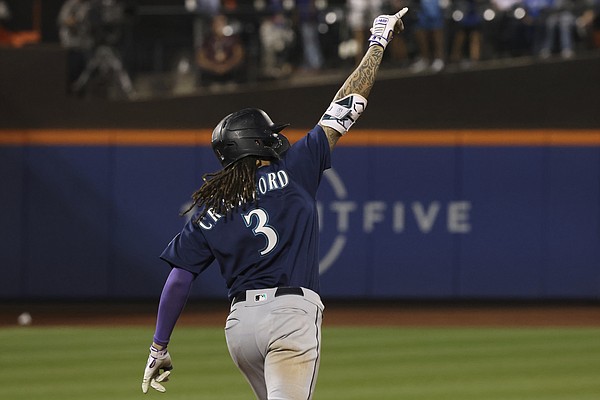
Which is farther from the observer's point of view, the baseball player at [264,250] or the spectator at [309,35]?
the spectator at [309,35]

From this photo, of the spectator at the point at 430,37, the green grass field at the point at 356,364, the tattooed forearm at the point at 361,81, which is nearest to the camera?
the tattooed forearm at the point at 361,81

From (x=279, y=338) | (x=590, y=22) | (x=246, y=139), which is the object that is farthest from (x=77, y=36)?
(x=279, y=338)

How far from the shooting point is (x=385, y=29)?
188 inches

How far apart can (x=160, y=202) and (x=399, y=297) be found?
3.53 meters

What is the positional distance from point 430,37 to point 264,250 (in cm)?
1083

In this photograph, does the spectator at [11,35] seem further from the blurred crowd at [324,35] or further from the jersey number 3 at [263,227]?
the jersey number 3 at [263,227]

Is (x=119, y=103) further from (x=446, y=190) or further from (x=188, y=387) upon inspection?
(x=188, y=387)

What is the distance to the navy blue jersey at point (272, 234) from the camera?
4215mm

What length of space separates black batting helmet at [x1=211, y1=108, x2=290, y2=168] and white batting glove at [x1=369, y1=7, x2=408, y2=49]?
677mm

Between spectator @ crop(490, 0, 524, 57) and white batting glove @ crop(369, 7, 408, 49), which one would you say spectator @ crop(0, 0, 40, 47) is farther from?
white batting glove @ crop(369, 7, 408, 49)

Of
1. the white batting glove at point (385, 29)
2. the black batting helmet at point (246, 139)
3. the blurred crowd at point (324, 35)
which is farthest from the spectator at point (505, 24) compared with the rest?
the black batting helmet at point (246, 139)

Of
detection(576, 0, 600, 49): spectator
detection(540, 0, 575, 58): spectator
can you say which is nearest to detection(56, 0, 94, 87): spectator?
detection(540, 0, 575, 58): spectator

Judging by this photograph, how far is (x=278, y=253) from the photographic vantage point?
4.22 m

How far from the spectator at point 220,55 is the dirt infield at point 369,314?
10.2ft
